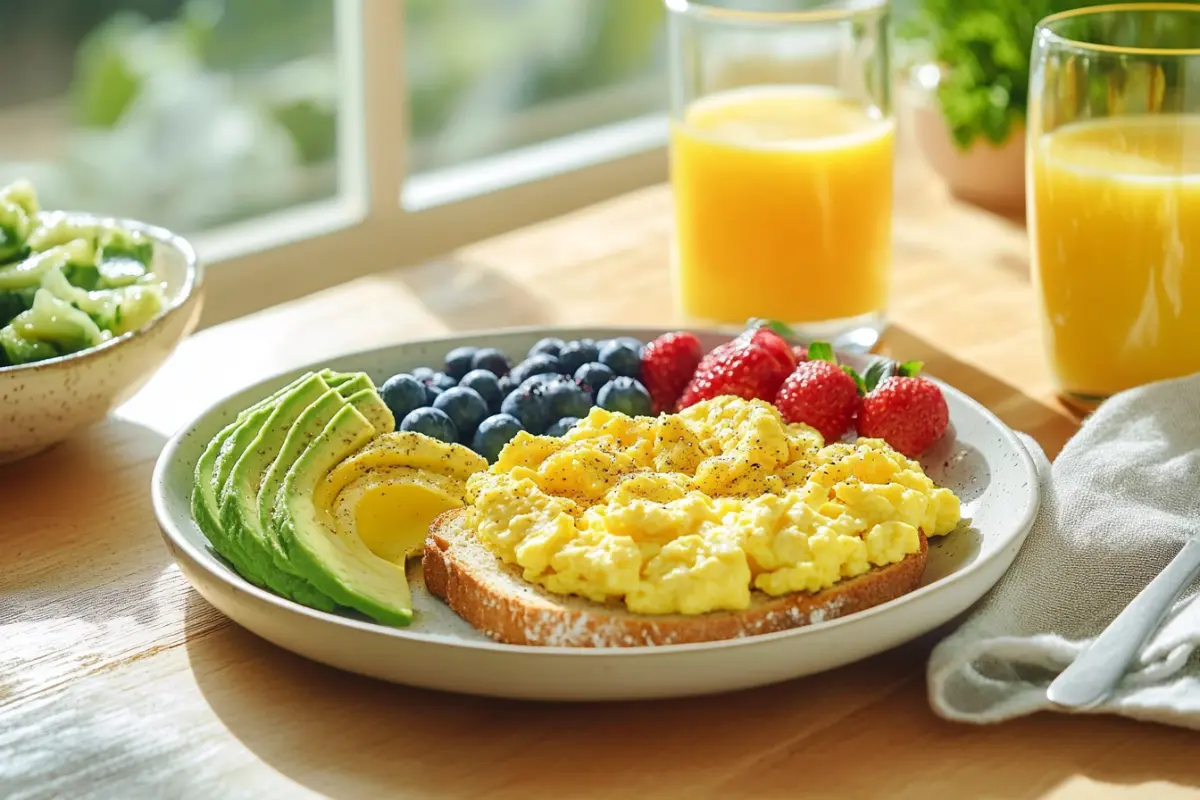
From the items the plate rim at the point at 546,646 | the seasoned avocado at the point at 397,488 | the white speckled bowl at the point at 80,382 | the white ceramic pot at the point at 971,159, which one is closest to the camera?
the plate rim at the point at 546,646

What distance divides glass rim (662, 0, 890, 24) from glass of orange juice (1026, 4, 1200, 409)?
0.21 metres

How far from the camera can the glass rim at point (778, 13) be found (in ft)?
5.14

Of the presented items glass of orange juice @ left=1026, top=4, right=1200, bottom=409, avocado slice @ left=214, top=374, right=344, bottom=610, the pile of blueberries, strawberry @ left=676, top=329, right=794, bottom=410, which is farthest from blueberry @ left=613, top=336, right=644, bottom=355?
glass of orange juice @ left=1026, top=4, right=1200, bottom=409

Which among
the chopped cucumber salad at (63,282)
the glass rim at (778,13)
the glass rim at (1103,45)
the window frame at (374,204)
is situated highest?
the glass rim at (778,13)

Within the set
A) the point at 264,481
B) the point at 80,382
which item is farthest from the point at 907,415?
the point at 80,382

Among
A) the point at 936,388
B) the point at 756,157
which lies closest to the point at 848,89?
the point at 756,157

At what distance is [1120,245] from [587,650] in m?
0.80

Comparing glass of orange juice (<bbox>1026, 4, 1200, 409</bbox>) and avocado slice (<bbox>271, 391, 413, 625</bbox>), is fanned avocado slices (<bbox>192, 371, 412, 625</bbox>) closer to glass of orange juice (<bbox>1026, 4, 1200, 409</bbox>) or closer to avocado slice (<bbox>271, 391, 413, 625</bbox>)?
avocado slice (<bbox>271, 391, 413, 625</bbox>)

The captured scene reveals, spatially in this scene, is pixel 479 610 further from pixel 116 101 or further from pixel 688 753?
pixel 116 101

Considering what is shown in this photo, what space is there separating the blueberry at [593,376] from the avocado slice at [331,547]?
0.92 ft

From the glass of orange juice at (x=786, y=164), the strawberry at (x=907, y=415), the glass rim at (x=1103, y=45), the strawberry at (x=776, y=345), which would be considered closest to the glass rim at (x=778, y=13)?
the glass of orange juice at (x=786, y=164)

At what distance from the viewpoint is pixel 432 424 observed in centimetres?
130

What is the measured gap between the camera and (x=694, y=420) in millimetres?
1204

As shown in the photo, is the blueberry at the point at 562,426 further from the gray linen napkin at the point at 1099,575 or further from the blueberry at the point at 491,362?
the gray linen napkin at the point at 1099,575
